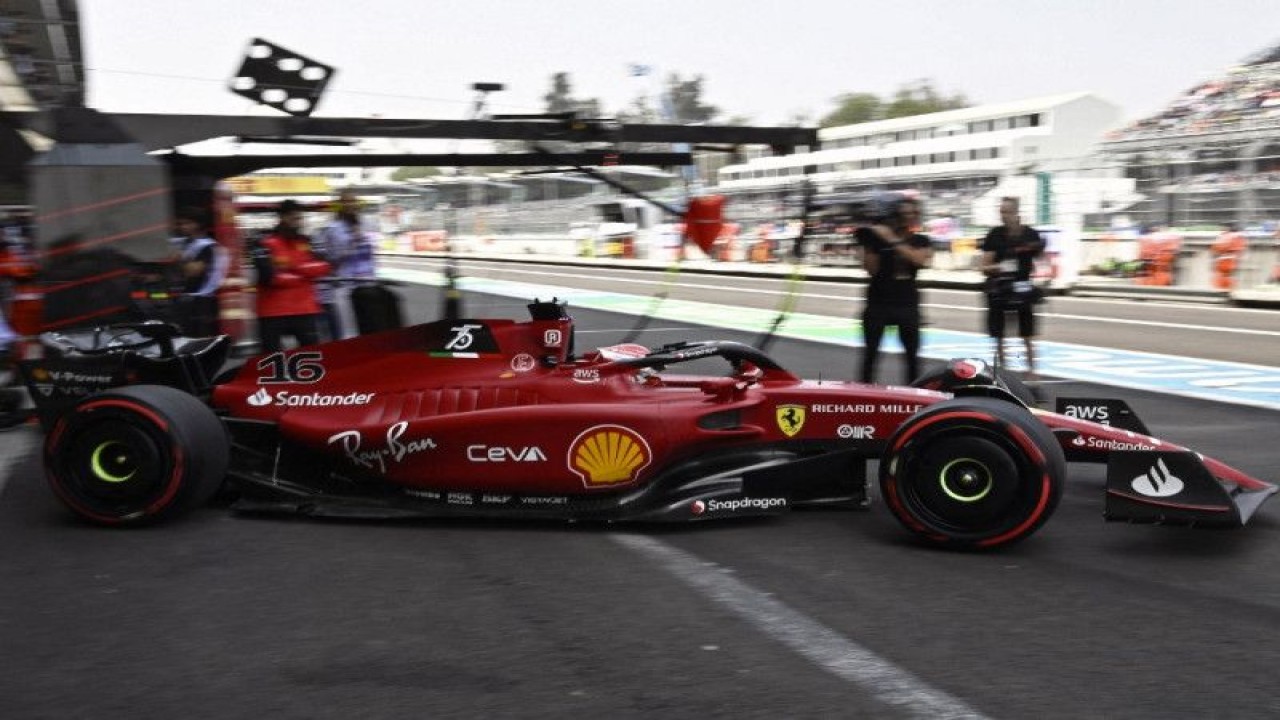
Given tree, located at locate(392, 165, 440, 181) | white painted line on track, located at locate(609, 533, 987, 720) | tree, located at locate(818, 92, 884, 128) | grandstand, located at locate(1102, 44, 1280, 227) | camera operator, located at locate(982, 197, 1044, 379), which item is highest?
tree, located at locate(818, 92, 884, 128)

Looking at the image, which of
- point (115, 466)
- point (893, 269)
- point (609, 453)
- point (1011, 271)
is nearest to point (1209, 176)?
point (1011, 271)

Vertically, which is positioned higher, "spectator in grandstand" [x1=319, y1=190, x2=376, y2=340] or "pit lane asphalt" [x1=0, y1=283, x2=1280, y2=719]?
"spectator in grandstand" [x1=319, y1=190, x2=376, y2=340]

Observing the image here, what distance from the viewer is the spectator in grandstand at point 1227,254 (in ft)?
67.4

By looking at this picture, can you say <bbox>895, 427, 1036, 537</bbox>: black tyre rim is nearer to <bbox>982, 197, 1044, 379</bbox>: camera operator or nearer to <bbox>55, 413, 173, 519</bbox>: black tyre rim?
<bbox>55, 413, 173, 519</bbox>: black tyre rim

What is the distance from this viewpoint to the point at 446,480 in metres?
5.55

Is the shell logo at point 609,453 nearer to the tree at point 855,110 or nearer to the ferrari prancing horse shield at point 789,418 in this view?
the ferrari prancing horse shield at point 789,418


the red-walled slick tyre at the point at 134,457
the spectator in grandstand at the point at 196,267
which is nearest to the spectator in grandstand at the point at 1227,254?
the spectator in grandstand at the point at 196,267

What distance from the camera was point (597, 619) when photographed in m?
4.19

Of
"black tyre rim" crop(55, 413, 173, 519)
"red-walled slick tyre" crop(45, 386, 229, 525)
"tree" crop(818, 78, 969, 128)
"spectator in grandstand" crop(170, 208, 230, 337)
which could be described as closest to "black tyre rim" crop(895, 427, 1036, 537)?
"red-walled slick tyre" crop(45, 386, 229, 525)

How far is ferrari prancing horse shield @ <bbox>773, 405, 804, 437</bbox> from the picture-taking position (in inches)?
218

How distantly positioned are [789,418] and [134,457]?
296cm

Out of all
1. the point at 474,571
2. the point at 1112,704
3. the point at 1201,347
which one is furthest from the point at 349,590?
the point at 1201,347

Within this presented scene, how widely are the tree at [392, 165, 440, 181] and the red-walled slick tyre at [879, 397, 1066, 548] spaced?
3261mm

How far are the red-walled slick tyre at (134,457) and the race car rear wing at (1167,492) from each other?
12.9 ft
